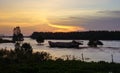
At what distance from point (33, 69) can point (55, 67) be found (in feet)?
10.0

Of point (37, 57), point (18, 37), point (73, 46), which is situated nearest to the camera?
point (37, 57)

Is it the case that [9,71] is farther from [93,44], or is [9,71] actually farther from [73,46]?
[93,44]

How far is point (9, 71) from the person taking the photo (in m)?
33.2

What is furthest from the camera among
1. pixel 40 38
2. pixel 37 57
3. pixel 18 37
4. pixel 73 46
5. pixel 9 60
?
pixel 40 38

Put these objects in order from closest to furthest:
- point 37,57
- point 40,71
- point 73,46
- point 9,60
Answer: point 40,71, point 9,60, point 37,57, point 73,46

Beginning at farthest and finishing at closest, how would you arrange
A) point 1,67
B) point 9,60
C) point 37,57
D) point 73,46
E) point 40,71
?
point 73,46 → point 37,57 → point 9,60 → point 1,67 → point 40,71

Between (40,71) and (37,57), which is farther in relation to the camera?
(37,57)

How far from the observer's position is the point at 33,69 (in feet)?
113

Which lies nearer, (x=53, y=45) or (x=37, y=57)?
(x=37, y=57)

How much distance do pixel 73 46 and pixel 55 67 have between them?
107227 mm

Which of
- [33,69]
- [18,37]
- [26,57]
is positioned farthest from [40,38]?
[33,69]

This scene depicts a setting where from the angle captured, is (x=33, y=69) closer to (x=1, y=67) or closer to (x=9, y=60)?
(x=1, y=67)

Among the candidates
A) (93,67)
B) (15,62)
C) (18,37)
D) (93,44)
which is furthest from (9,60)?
(93,44)

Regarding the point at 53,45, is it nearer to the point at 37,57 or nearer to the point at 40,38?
the point at 40,38
